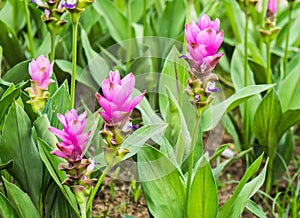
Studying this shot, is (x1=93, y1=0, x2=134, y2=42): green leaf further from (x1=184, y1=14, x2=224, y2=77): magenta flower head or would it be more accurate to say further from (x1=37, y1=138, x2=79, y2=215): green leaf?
(x1=184, y1=14, x2=224, y2=77): magenta flower head

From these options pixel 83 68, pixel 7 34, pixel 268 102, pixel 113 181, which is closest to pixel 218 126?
pixel 268 102

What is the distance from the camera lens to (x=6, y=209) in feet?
5.66

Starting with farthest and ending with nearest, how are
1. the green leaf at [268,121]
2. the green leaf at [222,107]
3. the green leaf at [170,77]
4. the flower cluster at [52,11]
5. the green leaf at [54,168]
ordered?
1. the green leaf at [268,121]
2. the green leaf at [170,77]
3. the green leaf at [222,107]
4. the flower cluster at [52,11]
5. the green leaf at [54,168]

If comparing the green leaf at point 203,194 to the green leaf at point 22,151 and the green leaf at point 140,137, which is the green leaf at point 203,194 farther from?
the green leaf at point 22,151

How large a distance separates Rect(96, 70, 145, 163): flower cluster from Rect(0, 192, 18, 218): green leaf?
1.29 ft

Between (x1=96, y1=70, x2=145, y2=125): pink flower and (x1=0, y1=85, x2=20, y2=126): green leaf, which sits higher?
(x1=96, y1=70, x2=145, y2=125): pink flower

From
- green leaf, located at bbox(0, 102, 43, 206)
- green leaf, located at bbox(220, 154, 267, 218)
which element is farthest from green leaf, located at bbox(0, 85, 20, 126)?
green leaf, located at bbox(220, 154, 267, 218)

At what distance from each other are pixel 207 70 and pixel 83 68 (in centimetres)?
138

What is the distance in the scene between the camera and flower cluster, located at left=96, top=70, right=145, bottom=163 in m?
1.43

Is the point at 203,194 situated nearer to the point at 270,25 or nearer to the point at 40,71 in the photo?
the point at 40,71

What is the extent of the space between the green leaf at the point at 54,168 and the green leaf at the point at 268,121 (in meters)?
0.93

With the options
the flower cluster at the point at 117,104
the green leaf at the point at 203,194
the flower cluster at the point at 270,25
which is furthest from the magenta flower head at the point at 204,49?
the flower cluster at the point at 270,25

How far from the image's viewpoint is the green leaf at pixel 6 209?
1713 mm

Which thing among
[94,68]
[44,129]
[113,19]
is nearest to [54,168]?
[44,129]
